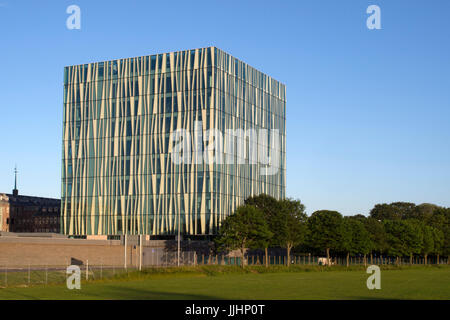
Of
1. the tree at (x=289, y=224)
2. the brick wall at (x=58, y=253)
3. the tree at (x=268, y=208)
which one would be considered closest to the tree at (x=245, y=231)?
the tree at (x=268, y=208)

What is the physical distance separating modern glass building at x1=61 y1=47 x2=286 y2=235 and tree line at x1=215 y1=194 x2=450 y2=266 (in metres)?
10.7

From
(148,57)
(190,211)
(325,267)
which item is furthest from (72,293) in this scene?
(148,57)

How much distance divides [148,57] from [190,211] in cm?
3316

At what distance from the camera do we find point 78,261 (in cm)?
9862

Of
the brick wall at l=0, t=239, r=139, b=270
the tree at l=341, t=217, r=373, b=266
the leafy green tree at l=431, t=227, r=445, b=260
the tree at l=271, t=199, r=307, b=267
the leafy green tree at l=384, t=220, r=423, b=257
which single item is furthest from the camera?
the leafy green tree at l=431, t=227, r=445, b=260

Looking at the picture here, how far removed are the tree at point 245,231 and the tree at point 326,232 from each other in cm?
1684

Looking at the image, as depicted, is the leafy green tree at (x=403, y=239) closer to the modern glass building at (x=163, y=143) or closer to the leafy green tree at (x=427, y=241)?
the leafy green tree at (x=427, y=241)

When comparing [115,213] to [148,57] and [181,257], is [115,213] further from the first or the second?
[148,57]

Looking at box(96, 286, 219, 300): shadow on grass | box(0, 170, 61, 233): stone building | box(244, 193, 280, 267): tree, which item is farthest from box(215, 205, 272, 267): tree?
box(0, 170, 61, 233): stone building

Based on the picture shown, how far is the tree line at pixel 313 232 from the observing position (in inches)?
3935

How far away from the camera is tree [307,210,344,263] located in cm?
11481

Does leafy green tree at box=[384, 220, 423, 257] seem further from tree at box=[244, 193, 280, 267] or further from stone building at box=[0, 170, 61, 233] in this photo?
stone building at box=[0, 170, 61, 233]
